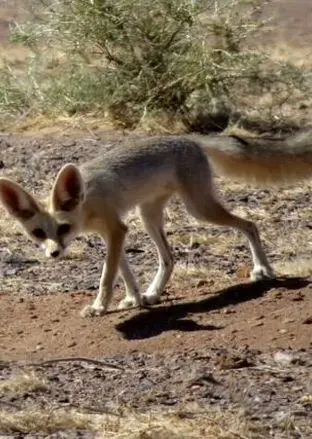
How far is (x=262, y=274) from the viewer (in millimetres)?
8430

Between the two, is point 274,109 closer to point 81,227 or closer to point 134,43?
point 134,43

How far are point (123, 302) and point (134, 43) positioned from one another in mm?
10608

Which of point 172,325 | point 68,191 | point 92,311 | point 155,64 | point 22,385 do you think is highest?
point 155,64

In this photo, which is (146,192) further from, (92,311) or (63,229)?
(92,311)

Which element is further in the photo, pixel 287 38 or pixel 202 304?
pixel 287 38

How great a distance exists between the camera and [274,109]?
19984mm

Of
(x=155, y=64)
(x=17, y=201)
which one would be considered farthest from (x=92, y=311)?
(x=155, y=64)

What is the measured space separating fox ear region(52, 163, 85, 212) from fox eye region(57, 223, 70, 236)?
0.35 ft

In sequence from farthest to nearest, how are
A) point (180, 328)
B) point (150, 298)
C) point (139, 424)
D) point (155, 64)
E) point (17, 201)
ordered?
point (155, 64) → point (150, 298) → point (17, 201) → point (180, 328) → point (139, 424)

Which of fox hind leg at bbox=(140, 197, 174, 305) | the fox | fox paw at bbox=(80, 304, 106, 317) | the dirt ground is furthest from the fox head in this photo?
fox hind leg at bbox=(140, 197, 174, 305)

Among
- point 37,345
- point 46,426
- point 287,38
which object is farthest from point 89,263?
point 287,38

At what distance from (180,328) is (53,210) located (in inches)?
49.5

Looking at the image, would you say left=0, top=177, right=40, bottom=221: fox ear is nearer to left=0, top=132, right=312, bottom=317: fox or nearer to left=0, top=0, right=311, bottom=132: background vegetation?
left=0, top=132, right=312, bottom=317: fox

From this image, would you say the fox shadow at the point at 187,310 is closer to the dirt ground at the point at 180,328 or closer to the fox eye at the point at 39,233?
the dirt ground at the point at 180,328
